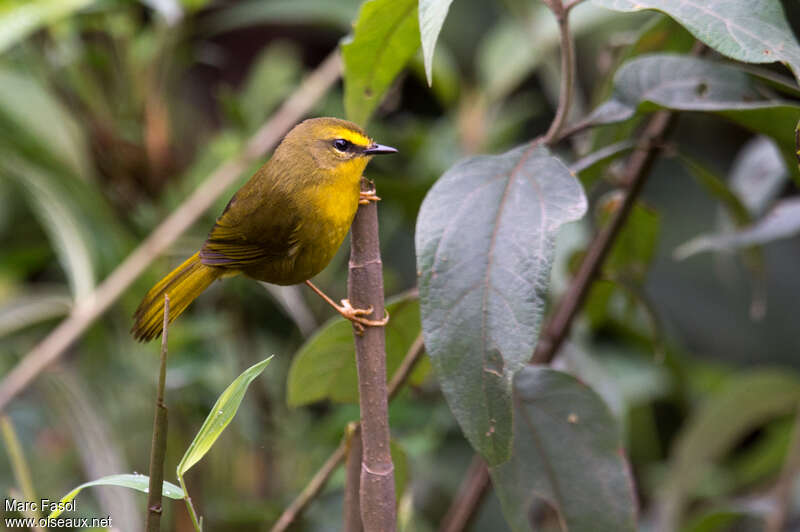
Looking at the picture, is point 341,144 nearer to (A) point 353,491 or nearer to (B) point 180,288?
(B) point 180,288

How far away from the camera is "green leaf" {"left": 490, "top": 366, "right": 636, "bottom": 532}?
3.08ft

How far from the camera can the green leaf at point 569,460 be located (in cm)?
94

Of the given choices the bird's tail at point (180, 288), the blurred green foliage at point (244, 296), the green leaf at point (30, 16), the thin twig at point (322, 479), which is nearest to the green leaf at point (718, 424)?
the blurred green foliage at point (244, 296)

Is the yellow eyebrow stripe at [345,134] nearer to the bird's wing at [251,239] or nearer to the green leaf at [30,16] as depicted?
the bird's wing at [251,239]

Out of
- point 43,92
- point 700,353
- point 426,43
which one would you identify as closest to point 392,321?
point 426,43

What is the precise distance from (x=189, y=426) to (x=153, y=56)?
34.8 inches

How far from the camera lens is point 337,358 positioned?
1.04 meters

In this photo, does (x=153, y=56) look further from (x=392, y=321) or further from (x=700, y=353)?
(x=700, y=353)

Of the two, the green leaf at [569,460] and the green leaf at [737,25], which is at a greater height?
the green leaf at [737,25]

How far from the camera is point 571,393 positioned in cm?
98

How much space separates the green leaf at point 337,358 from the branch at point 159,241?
2.17 ft

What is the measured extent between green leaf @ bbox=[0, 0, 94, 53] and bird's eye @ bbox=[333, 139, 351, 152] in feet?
2.52

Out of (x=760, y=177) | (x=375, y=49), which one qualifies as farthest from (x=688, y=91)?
(x=760, y=177)

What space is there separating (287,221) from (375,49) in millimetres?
288
